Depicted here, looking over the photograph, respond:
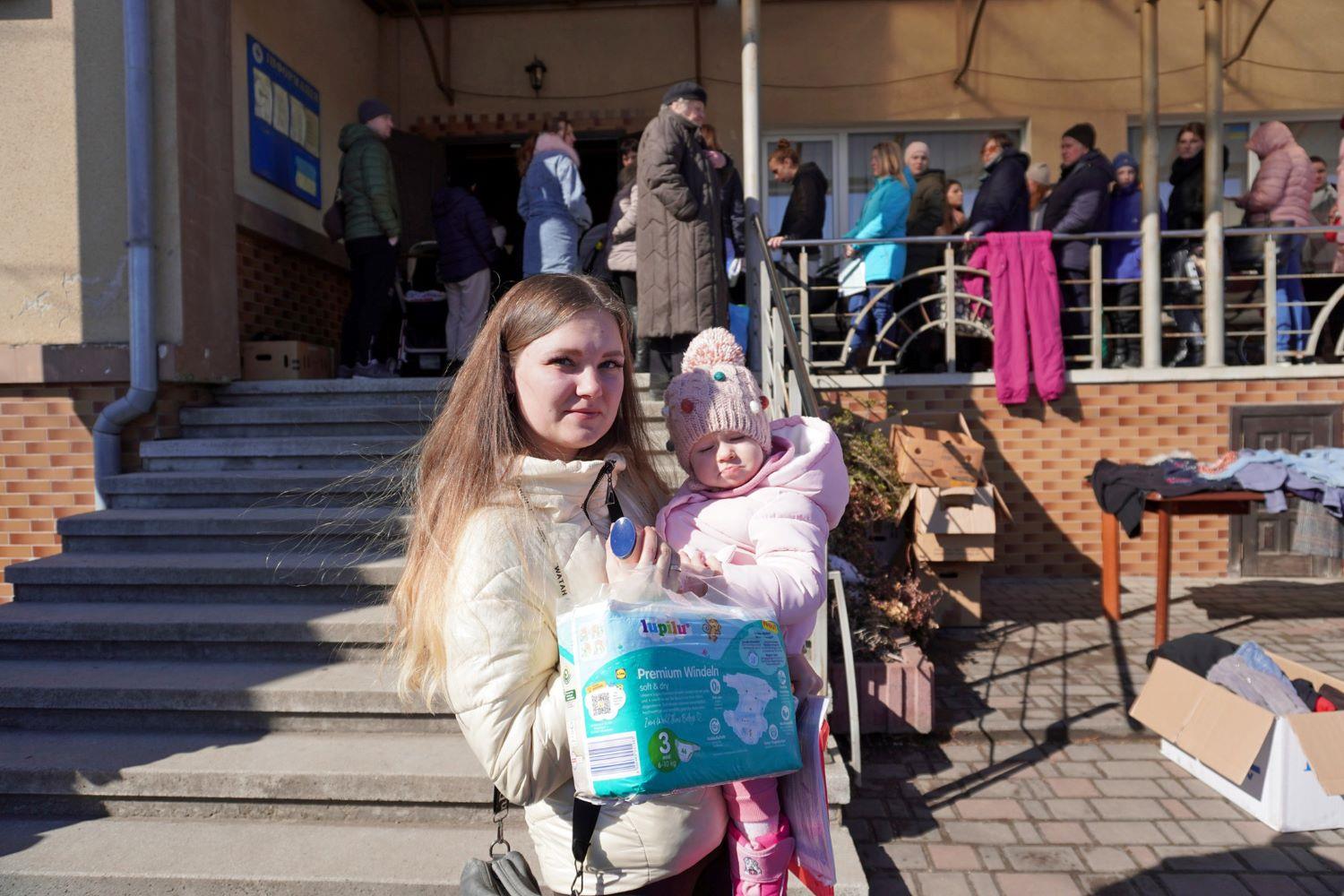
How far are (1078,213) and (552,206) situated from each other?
13.3ft

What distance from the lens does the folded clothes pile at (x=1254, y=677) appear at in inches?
147

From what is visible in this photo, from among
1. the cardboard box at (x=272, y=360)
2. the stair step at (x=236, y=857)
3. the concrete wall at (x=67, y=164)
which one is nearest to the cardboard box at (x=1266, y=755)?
the stair step at (x=236, y=857)

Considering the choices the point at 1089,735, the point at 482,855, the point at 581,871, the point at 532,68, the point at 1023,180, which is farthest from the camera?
the point at 532,68

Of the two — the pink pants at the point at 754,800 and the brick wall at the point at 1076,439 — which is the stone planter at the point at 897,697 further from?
the brick wall at the point at 1076,439

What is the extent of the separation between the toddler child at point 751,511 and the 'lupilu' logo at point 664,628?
0.16 metres

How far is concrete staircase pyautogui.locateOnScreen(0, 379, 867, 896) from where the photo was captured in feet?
9.68

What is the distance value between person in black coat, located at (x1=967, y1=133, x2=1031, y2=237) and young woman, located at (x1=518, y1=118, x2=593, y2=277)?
120 inches

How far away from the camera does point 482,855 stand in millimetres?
3008

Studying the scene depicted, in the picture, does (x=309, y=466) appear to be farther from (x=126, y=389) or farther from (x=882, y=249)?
(x=882, y=249)

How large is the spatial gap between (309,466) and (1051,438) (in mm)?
5444

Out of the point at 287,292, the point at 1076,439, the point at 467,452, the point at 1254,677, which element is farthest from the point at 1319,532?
the point at 287,292

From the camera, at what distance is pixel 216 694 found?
3.52 m

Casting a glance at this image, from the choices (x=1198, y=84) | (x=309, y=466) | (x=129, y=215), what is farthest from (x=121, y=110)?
(x=1198, y=84)

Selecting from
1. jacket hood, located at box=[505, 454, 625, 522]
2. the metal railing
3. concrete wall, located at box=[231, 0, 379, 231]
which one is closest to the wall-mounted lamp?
concrete wall, located at box=[231, 0, 379, 231]
